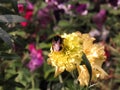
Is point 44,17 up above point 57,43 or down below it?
below

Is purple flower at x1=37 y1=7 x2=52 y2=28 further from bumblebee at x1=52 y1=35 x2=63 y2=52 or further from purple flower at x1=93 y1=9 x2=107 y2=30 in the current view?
bumblebee at x1=52 y1=35 x2=63 y2=52

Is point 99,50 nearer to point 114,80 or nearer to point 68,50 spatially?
point 68,50

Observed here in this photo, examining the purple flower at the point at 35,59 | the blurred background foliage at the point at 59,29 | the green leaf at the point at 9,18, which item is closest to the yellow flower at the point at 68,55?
the green leaf at the point at 9,18

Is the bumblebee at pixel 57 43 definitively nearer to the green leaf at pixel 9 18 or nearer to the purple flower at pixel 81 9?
the green leaf at pixel 9 18

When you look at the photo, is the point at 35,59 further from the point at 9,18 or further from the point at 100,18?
the point at 9,18

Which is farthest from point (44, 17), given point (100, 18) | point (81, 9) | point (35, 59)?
point (35, 59)

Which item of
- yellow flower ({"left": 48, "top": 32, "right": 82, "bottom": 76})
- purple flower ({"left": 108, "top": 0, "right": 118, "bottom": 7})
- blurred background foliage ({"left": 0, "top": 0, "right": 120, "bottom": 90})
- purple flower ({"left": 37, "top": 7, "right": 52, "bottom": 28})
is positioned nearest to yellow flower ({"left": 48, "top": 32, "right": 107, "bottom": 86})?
yellow flower ({"left": 48, "top": 32, "right": 82, "bottom": 76})

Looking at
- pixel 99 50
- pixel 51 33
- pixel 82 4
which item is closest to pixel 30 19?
pixel 51 33

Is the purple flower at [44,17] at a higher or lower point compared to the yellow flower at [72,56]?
lower
